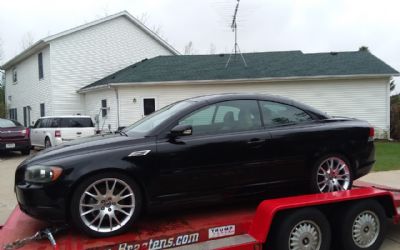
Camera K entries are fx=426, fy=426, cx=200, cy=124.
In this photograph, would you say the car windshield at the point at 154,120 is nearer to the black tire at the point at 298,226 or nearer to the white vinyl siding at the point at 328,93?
the black tire at the point at 298,226

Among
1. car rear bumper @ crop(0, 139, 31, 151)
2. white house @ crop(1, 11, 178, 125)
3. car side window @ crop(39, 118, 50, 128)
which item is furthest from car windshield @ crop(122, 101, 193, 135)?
white house @ crop(1, 11, 178, 125)

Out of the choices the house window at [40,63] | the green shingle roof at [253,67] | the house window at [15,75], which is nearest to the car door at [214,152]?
the green shingle roof at [253,67]

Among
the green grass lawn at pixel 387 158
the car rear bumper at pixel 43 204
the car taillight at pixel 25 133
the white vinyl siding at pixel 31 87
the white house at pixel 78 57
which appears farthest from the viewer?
the white vinyl siding at pixel 31 87

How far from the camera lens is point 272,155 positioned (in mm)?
4797

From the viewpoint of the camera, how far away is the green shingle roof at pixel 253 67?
2134 cm

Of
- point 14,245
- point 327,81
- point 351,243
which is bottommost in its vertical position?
point 351,243

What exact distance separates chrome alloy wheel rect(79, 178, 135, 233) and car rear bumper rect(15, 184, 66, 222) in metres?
0.20

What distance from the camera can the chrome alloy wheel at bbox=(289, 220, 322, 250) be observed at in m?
4.41

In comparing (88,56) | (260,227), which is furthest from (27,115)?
(260,227)

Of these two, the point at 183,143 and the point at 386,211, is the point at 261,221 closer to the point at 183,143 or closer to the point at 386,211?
the point at 183,143

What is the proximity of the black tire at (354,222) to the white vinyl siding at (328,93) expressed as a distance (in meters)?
16.7

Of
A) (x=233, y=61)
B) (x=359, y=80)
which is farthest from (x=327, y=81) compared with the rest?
(x=233, y=61)

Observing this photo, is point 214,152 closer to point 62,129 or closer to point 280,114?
point 280,114

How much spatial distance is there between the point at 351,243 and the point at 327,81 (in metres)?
17.9
